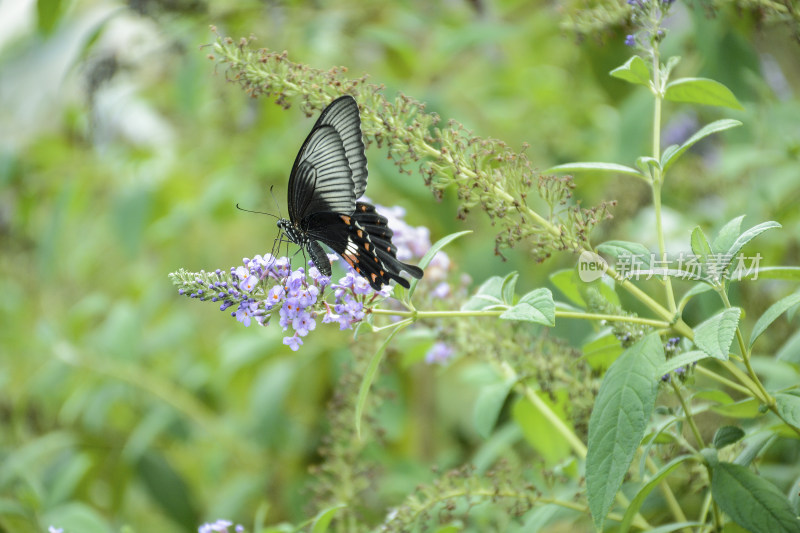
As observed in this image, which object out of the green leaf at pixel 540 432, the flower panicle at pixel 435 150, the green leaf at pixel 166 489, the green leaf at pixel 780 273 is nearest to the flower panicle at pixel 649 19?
the flower panicle at pixel 435 150

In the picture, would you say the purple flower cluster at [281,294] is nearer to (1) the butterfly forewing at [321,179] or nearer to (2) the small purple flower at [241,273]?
(2) the small purple flower at [241,273]

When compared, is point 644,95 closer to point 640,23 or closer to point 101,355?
point 640,23

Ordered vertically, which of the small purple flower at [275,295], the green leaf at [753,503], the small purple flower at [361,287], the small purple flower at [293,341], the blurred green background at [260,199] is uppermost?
the blurred green background at [260,199]

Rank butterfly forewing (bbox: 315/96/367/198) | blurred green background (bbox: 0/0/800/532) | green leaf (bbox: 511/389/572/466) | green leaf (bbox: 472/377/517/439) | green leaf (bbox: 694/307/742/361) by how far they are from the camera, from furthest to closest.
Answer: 1. blurred green background (bbox: 0/0/800/532)
2. green leaf (bbox: 511/389/572/466)
3. green leaf (bbox: 472/377/517/439)
4. butterfly forewing (bbox: 315/96/367/198)
5. green leaf (bbox: 694/307/742/361)

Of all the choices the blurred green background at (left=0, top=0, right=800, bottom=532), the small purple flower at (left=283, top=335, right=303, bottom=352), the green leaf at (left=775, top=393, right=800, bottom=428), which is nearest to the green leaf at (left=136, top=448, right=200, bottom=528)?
the blurred green background at (left=0, top=0, right=800, bottom=532)

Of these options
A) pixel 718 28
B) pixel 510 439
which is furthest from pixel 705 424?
pixel 718 28

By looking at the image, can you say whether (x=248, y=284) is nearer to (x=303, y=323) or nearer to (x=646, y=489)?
(x=303, y=323)

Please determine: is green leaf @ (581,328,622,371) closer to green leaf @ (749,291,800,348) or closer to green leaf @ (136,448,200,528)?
green leaf @ (749,291,800,348)
